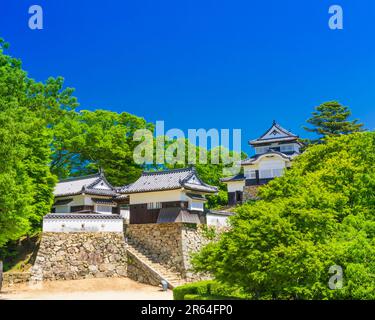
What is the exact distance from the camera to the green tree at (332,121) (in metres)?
45.7

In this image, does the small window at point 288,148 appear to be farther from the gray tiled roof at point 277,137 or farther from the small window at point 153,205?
the small window at point 153,205

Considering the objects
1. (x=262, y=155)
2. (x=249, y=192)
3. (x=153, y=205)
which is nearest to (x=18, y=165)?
(x=153, y=205)

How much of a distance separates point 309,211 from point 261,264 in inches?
87.4

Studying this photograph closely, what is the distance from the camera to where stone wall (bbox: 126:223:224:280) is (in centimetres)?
2753

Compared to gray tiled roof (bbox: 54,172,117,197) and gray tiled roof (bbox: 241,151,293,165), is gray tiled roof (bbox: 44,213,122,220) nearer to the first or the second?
gray tiled roof (bbox: 54,172,117,197)

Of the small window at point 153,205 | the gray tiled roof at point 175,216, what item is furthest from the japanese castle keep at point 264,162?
the small window at point 153,205

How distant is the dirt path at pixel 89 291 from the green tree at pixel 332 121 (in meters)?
28.2

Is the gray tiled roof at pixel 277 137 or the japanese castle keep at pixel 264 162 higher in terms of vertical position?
the gray tiled roof at pixel 277 137

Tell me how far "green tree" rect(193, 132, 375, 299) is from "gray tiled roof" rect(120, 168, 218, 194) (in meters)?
11.6

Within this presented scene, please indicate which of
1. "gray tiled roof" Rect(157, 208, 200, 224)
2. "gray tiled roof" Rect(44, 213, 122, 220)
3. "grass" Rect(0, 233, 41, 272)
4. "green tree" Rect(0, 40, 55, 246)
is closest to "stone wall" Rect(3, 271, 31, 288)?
"grass" Rect(0, 233, 41, 272)
